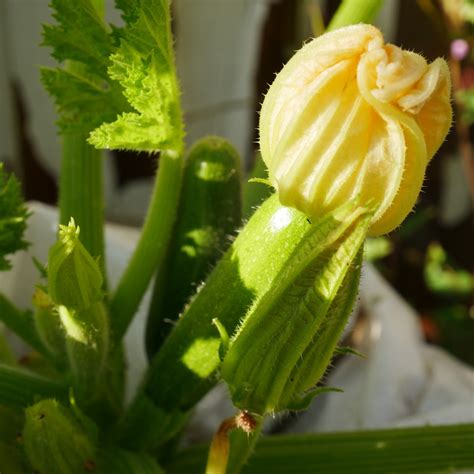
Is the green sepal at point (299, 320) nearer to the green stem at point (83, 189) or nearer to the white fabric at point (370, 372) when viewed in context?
the green stem at point (83, 189)

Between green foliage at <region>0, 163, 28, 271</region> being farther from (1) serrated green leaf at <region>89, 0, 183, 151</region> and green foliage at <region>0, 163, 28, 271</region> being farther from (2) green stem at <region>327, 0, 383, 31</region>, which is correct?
(2) green stem at <region>327, 0, 383, 31</region>

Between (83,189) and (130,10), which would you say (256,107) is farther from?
(130,10)

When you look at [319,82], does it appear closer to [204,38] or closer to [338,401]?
[338,401]

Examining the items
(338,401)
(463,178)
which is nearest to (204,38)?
(463,178)

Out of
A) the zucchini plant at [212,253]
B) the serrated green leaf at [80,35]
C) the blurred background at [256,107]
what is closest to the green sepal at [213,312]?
the zucchini plant at [212,253]

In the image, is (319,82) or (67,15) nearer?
(319,82)
